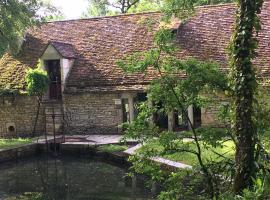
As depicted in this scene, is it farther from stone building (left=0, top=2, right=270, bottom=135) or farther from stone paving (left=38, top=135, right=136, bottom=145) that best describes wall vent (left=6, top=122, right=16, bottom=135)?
stone paving (left=38, top=135, right=136, bottom=145)

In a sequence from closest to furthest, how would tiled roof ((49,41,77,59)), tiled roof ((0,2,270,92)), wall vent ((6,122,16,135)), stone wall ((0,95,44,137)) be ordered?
1. tiled roof ((0,2,270,92))
2. tiled roof ((49,41,77,59))
3. stone wall ((0,95,44,137))
4. wall vent ((6,122,16,135))

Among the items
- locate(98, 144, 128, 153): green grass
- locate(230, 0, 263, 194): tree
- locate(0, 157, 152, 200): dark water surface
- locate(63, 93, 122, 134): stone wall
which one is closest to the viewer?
locate(230, 0, 263, 194): tree

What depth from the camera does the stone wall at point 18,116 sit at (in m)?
20.7

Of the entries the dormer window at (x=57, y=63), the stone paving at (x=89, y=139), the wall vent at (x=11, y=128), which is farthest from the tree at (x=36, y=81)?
the wall vent at (x=11, y=128)

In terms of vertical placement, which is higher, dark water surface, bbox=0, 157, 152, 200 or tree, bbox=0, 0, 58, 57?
tree, bbox=0, 0, 58, 57

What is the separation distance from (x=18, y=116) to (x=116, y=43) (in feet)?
20.0

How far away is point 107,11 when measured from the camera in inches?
1583

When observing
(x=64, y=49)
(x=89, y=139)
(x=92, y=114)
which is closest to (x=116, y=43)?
(x=64, y=49)

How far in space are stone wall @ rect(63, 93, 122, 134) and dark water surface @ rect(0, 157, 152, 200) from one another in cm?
316

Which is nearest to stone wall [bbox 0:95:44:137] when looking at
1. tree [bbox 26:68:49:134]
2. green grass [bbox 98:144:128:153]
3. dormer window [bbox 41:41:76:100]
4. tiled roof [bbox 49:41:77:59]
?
dormer window [bbox 41:41:76:100]

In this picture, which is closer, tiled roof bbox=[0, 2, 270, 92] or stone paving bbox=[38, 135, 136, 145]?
stone paving bbox=[38, 135, 136, 145]

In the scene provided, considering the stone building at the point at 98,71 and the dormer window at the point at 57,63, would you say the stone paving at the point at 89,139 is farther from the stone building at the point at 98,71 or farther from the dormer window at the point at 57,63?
the dormer window at the point at 57,63

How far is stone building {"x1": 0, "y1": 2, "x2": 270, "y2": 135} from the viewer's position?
18.8 meters

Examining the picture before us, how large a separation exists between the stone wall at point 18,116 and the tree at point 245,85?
Answer: 15.3 metres
